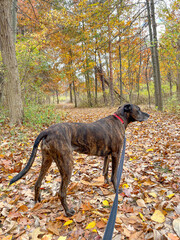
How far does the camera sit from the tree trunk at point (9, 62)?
642 cm

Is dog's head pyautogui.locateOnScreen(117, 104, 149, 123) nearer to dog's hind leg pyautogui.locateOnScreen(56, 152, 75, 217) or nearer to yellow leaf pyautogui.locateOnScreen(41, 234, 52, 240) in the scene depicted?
dog's hind leg pyautogui.locateOnScreen(56, 152, 75, 217)

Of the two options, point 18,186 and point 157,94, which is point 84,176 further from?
point 157,94

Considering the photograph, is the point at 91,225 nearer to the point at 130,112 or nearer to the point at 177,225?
the point at 177,225

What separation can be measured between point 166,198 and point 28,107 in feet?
23.8

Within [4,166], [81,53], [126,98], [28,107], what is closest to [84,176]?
[4,166]

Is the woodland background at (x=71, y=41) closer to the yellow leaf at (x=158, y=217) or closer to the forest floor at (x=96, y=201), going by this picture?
the forest floor at (x=96, y=201)

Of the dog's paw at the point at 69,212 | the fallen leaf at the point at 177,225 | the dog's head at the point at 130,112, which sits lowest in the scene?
the fallen leaf at the point at 177,225

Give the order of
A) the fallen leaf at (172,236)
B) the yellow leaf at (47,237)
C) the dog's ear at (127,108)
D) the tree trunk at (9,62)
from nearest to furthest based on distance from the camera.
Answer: the fallen leaf at (172,236), the yellow leaf at (47,237), the dog's ear at (127,108), the tree trunk at (9,62)

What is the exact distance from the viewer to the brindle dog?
7.58 feet

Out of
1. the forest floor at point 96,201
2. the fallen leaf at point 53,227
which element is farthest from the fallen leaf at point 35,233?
the fallen leaf at point 53,227

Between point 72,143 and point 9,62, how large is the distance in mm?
6130

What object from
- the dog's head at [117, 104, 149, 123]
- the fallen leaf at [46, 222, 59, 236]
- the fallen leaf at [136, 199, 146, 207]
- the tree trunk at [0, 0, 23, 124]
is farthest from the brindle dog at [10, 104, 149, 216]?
the tree trunk at [0, 0, 23, 124]

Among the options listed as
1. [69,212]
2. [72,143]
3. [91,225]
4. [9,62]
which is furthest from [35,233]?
[9,62]

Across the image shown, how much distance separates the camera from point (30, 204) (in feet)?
8.96
